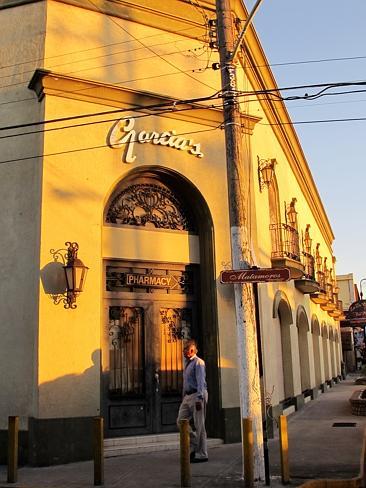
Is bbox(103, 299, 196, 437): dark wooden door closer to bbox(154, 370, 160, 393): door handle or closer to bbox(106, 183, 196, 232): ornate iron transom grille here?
bbox(154, 370, 160, 393): door handle

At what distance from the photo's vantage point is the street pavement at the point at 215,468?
24.4 feet

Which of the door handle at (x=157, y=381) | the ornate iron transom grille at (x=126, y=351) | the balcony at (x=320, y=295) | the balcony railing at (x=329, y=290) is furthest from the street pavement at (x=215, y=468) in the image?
the balcony railing at (x=329, y=290)

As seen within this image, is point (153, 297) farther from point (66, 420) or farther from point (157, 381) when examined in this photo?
point (66, 420)

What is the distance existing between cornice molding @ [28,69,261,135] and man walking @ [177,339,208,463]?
4.51 m

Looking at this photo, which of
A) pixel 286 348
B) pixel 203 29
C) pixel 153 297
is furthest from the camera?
pixel 286 348

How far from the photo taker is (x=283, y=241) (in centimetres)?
1488

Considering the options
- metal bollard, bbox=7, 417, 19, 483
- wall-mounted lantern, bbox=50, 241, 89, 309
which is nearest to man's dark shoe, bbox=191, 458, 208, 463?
metal bollard, bbox=7, 417, 19, 483

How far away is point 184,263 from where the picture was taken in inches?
449

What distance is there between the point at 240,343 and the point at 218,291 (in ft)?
11.4

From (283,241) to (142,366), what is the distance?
19.7 ft

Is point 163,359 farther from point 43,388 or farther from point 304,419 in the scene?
point 304,419

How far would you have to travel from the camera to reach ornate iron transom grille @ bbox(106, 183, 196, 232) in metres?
11.0

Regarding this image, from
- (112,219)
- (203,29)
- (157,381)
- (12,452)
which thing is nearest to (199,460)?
(157,381)

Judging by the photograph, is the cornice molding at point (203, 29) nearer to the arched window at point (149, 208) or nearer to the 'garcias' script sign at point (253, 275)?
the arched window at point (149, 208)
